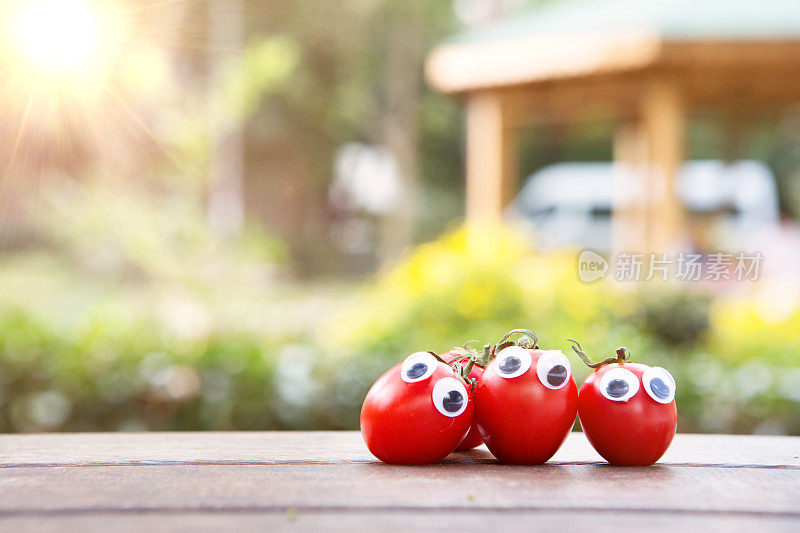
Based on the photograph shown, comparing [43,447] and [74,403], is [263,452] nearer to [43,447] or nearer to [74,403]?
[43,447]

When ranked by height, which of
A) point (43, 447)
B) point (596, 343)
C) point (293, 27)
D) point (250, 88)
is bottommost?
point (596, 343)

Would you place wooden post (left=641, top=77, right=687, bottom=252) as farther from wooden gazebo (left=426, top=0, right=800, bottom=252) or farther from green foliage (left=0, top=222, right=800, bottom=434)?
green foliage (left=0, top=222, right=800, bottom=434)

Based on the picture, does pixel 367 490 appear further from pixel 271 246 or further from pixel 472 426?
pixel 271 246

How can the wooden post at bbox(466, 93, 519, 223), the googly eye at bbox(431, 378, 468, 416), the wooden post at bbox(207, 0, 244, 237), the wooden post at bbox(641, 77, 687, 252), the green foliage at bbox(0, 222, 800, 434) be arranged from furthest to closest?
the wooden post at bbox(207, 0, 244, 237) → the wooden post at bbox(466, 93, 519, 223) → the wooden post at bbox(641, 77, 687, 252) → the green foliage at bbox(0, 222, 800, 434) → the googly eye at bbox(431, 378, 468, 416)

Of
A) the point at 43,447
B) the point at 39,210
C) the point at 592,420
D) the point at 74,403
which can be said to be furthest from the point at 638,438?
the point at 39,210

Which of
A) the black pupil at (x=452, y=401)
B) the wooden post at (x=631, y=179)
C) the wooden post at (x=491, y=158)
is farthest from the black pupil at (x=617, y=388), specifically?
the wooden post at (x=631, y=179)

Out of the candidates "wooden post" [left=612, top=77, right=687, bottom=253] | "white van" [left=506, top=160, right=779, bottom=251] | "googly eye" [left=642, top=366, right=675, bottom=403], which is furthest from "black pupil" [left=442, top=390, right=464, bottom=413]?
"white van" [left=506, top=160, right=779, bottom=251]
